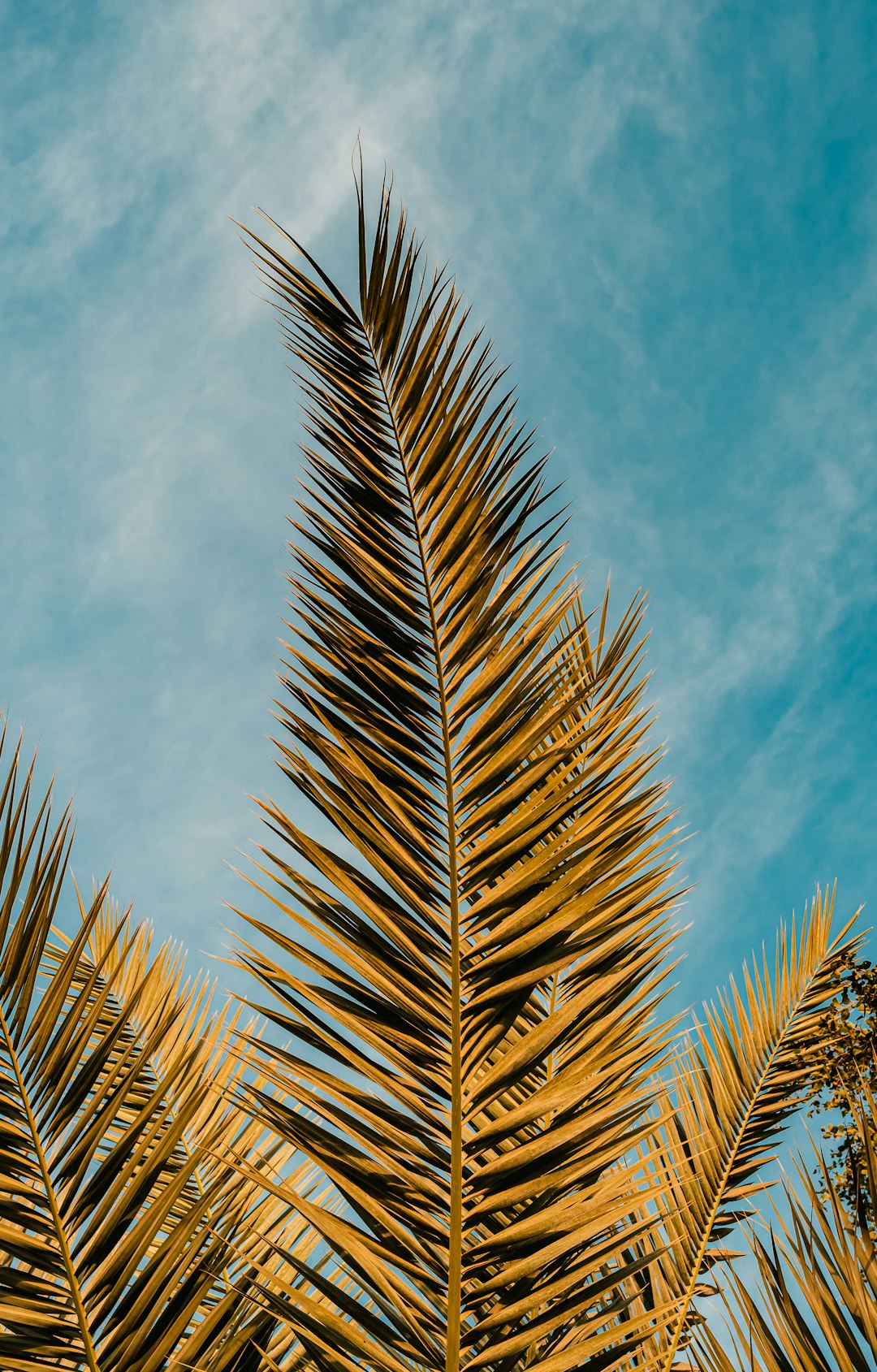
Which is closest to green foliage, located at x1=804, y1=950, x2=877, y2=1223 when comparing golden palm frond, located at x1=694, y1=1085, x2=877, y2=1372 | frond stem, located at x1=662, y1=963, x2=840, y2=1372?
frond stem, located at x1=662, y1=963, x2=840, y2=1372

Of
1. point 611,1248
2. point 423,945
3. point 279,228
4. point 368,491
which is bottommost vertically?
point 611,1248

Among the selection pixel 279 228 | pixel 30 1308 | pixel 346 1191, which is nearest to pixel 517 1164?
pixel 346 1191

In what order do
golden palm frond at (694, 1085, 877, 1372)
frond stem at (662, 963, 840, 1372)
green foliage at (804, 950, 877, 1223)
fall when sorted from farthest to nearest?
1. green foliage at (804, 950, 877, 1223)
2. frond stem at (662, 963, 840, 1372)
3. golden palm frond at (694, 1085, 877, 1372)

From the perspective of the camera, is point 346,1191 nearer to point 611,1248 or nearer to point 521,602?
point 611,1248

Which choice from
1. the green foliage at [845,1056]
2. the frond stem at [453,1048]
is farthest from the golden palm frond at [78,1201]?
the green foliage at [845,1056]

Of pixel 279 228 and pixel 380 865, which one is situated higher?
pixel 279 228

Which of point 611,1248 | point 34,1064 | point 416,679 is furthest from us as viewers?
point 416,679

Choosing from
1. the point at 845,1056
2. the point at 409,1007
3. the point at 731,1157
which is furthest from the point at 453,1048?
the point at 845,1056

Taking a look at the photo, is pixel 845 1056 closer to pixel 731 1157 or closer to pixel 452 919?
pixel 731 1157

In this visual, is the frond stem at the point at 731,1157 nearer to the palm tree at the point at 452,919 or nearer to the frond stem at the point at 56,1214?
the palm tree at the point at 452,919

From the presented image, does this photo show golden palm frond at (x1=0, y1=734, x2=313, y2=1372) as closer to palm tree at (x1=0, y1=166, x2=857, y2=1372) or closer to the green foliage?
palm tree at (x1=0, y1=166, x2=857, y2=1372)

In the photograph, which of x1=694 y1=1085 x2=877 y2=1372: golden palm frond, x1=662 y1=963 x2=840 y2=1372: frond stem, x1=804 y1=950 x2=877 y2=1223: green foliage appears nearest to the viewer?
x1=694 y1=1085 x2=877 y2=1372: golden palm frond

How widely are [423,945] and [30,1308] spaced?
69cm

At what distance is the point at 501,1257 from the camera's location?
128 cm
